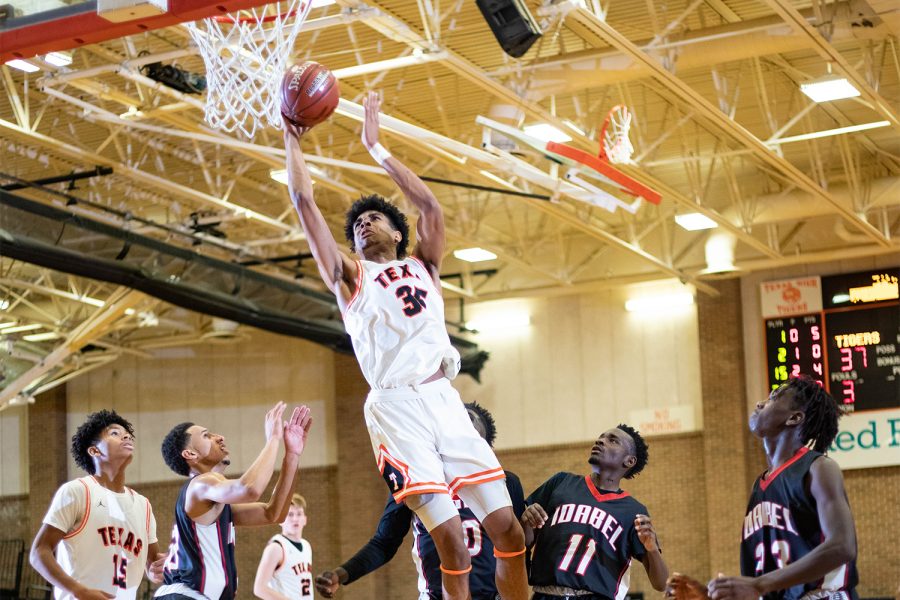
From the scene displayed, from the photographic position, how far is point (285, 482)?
7066 mm

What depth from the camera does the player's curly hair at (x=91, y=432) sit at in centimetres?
806

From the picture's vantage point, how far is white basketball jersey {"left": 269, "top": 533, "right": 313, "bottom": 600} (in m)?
11.8

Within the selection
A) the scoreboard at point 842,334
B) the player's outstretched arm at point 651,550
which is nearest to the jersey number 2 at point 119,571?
the player's outstretched arm at point 651,550

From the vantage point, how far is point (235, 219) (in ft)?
60.5

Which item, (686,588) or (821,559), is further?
(686,588)

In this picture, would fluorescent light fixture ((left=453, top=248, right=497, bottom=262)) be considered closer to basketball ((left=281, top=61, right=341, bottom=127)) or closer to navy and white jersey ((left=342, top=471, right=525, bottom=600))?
navy and white jersey ((left=342, top=471, right=525, bottom=600))

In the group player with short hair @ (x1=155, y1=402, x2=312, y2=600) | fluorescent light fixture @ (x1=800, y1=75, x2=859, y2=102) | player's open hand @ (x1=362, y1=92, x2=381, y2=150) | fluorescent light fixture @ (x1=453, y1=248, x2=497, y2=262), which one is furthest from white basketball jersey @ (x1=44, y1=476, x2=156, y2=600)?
fluorescent light fixture @ (x1=453, y1=248, x2=497, y2=262)

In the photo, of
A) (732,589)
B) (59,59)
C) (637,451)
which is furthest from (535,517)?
(59,59)

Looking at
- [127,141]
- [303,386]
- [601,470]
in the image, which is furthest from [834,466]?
[303,386]

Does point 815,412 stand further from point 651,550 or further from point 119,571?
point 119,571

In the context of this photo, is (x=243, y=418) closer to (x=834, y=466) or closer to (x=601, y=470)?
(x=601, y=470)

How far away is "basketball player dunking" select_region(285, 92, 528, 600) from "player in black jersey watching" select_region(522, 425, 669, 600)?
78 centimetres

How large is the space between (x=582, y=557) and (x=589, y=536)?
0.12 m

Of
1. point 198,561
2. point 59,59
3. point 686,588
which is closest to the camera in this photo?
point 686,588
